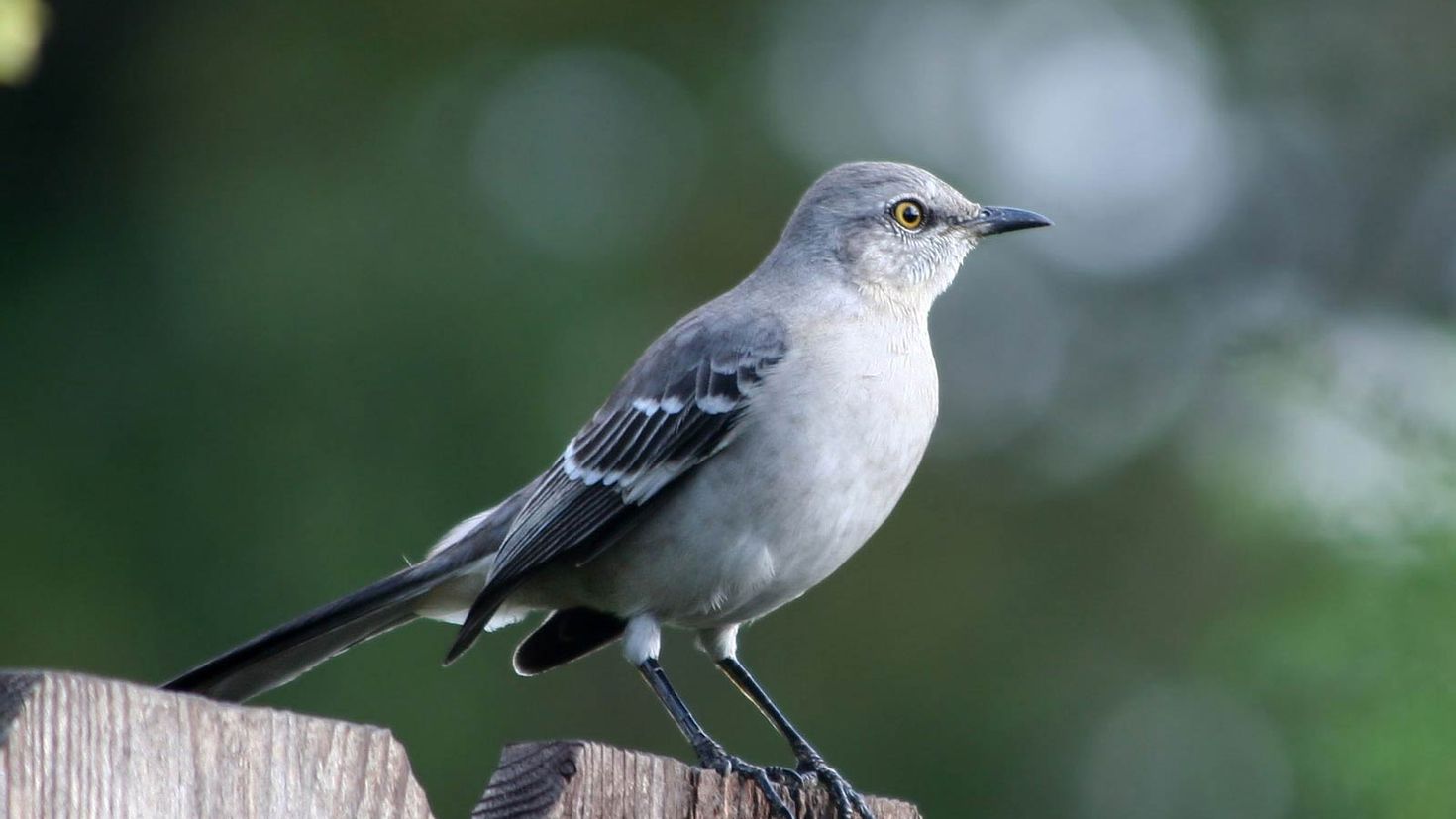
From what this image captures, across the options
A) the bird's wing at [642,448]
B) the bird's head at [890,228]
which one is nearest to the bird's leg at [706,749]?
the bird's wing at [642,448]

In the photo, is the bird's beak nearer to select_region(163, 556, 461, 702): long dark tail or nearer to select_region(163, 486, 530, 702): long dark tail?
select_region(163, 486, 530, 702): long dark tail

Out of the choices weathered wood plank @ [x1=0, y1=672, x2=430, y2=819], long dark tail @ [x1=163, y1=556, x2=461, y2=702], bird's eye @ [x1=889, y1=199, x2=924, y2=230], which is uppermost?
bird's eye @ [x1=889, y1=199, x2=924, y2=230]

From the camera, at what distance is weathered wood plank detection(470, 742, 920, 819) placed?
9.12ft

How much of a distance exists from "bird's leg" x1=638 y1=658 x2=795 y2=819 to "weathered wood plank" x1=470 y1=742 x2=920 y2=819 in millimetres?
160

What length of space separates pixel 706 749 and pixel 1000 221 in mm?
2470

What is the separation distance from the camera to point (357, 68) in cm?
878

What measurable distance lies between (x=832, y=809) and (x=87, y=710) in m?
1.98

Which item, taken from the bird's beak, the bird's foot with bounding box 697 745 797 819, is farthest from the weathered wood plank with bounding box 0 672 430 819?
the bird's beak

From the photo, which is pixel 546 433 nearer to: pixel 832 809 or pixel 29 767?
pixel 832 809

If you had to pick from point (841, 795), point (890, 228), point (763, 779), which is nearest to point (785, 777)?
point (841, 795)

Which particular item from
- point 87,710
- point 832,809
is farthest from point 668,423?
point 87,710

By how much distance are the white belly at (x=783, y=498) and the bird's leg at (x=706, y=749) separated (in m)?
0.21

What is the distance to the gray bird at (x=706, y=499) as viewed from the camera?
15.4 feet

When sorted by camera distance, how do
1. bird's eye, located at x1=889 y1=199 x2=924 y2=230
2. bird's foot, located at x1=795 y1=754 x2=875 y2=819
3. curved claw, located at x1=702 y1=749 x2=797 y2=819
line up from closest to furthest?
curved claw, located at x1=702 y1=749 x2=797 y2=819
bird's foot, located at x1=795 y1=754 x2=875 y2=819
bird's eye, located at x1=889 y1=199 x2=924 y2=230
